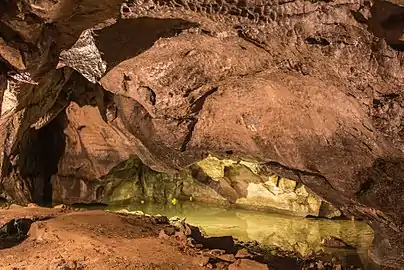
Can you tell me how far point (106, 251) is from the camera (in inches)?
213

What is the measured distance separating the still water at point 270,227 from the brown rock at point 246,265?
329 centimetres

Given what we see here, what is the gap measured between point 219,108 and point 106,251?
2.66 metres

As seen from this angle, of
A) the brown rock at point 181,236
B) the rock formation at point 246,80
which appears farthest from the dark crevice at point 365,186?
the brown rock at point 181,236

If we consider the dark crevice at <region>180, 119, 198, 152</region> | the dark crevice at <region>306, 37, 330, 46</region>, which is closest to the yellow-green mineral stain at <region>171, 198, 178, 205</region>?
the dark crevice at <region>180, 119, 198, 152</region>

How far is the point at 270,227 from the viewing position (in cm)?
1053

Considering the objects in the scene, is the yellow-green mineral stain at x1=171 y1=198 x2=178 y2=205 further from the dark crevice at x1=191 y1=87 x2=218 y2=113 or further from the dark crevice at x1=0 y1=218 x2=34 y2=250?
the dark crevice at x1=0 y1=218 x2=34 y2=250

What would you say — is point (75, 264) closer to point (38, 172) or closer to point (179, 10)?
point (179, 10)

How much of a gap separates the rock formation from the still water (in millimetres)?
1959

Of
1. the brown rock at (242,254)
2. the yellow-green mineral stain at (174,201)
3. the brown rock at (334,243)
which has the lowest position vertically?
the yellow-green mineral stain at (174,201)

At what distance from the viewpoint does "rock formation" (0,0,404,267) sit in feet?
14.5

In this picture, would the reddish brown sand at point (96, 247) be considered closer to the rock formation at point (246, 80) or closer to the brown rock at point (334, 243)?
the rock formation at point (246, 80)

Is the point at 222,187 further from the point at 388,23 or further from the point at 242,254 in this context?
the point at 388,23

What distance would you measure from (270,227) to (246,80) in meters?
5.14

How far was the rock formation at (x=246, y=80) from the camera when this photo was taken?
4.42 metres
